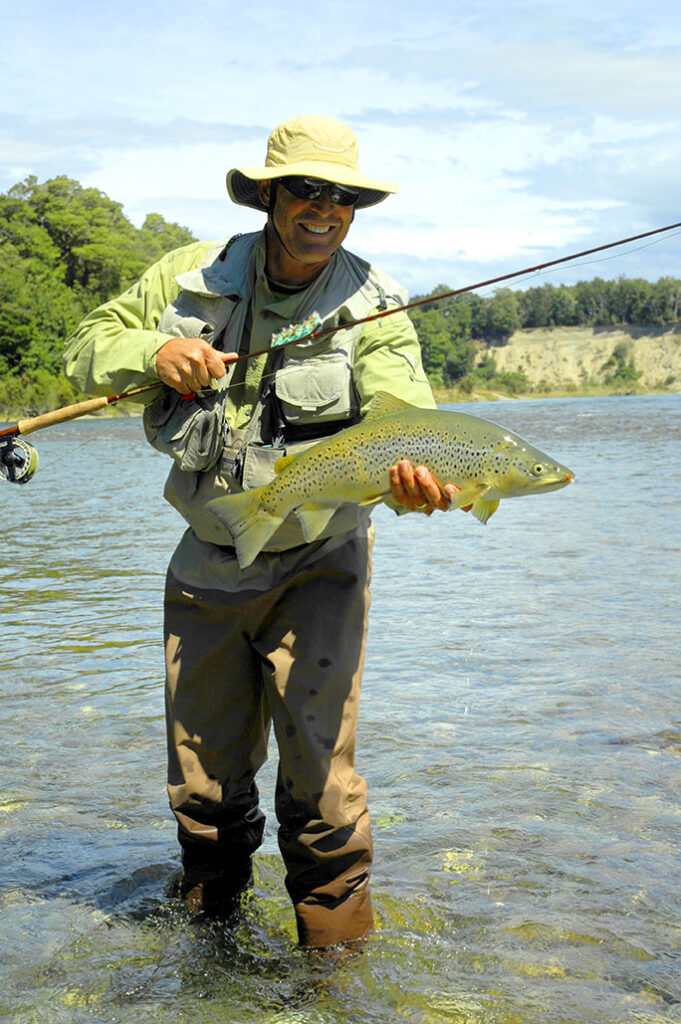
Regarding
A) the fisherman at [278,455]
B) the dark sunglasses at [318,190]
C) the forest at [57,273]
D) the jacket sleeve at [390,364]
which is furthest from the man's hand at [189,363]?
the forest at [57,273]

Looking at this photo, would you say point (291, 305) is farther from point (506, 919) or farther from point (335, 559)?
point (506, 919)

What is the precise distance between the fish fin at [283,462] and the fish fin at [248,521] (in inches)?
3.9

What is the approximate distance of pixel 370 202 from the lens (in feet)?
13.0

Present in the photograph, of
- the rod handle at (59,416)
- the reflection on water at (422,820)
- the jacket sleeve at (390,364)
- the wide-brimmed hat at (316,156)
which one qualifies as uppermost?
the wide-brimmed hat at (316,156)

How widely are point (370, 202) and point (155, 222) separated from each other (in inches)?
4474

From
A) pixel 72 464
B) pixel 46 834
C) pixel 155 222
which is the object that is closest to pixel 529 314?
pixel 155 222

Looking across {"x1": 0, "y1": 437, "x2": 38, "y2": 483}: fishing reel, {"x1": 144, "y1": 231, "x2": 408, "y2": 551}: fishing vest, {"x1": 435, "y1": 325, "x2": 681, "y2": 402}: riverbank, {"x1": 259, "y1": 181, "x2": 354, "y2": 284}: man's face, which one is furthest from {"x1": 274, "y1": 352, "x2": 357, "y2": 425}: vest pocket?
{"x1": 435, "y1": 325, "x2": 681, "y2": 402}: riverbank

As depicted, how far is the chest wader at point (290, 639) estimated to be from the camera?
3.81 metres

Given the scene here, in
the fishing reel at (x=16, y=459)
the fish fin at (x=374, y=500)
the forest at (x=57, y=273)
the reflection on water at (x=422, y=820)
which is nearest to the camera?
the fish fin at (x=374, y=500)

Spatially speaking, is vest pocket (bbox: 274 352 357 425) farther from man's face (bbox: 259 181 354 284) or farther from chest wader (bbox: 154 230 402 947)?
man's face (bbox: 259 181 354 284)

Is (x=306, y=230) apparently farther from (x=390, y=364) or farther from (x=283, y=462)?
(x=283, y=462)

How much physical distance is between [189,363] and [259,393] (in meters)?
0.36

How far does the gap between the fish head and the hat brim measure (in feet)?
3.18

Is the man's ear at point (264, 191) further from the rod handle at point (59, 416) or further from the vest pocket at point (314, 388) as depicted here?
the rod handle at point (59, 416)
